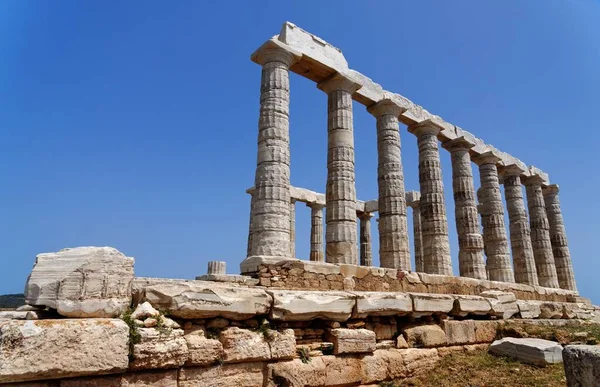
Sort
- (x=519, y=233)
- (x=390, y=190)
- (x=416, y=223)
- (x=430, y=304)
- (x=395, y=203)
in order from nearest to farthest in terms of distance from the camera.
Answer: (x=430, y=304) → (x=395, y=203) → (x=390, y=190) → (x=519, y=233) → (x=416, y=223)

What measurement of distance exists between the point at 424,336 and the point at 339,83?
35.0 feet

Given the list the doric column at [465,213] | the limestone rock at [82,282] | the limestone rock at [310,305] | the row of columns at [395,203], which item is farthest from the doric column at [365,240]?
the limestone rock at [82,282]

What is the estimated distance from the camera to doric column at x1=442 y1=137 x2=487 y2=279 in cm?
1834

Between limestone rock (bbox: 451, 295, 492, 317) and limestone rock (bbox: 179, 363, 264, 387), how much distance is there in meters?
4.57

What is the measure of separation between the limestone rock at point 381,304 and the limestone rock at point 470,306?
59.7 inches

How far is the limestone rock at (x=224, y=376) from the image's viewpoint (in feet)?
15.8

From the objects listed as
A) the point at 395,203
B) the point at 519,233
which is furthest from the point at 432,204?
the point at 519,233

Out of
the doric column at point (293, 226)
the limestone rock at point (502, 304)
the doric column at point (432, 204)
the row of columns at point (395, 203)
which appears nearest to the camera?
the limestone rock at point (502, 304)

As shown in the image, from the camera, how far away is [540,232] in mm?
23984

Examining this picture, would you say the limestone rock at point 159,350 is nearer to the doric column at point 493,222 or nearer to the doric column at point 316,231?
the doric column at point 493,222

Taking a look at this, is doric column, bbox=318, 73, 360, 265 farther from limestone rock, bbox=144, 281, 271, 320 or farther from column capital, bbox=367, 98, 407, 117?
limestone rock, bbox=144, 281, 271, 320

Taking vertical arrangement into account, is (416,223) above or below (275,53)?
Answer: below

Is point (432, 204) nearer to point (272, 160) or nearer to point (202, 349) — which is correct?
point (272, 160)

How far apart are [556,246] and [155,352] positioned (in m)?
27.5
